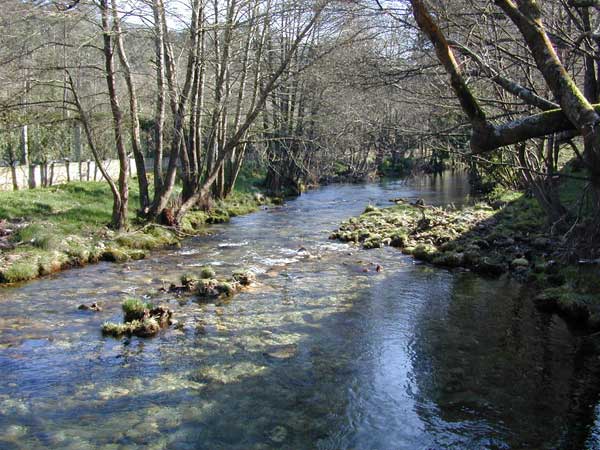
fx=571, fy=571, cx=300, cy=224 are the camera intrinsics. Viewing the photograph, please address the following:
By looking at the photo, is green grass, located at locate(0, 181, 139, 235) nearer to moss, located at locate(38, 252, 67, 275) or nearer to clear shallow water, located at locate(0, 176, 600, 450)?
moss, located at locate(38, 252, 67, 275)

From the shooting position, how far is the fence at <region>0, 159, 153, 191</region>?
20.4 metres

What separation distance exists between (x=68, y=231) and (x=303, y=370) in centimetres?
999

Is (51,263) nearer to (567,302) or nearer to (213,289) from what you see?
(213,289)

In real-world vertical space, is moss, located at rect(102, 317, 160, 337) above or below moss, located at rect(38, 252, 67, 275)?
below

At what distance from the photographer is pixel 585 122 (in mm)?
5398

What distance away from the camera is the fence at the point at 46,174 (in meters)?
20.4

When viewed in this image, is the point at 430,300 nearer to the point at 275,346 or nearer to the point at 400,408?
the point at 275,346

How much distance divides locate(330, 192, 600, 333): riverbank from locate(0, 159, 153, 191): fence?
12.0 m

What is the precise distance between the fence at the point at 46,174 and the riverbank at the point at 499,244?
1197 cm

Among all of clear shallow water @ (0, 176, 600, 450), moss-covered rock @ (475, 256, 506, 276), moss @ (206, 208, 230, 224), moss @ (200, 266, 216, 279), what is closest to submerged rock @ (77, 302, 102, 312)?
clear shallow water @ (0, 176, 600, 450)

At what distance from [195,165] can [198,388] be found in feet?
47.7

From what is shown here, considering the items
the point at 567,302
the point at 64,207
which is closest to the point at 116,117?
the point at 64,207

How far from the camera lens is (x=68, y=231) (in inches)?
585

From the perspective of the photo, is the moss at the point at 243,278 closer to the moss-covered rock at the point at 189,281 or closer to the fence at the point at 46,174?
the moss-covered rock at the point at 189,281
